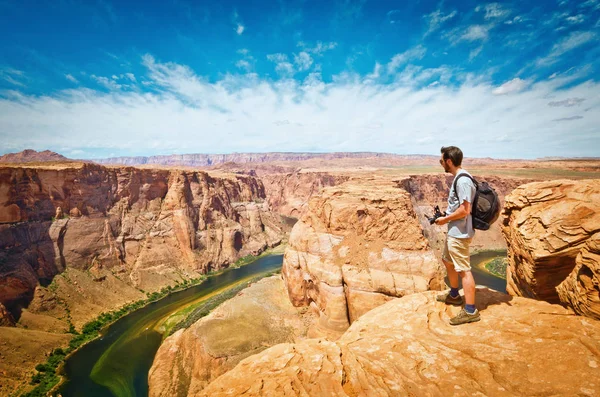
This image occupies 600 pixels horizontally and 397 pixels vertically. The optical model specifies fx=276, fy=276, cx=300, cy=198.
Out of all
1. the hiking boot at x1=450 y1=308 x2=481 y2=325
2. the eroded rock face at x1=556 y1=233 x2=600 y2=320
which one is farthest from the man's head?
the hiking boot at x1=450 y1=308 x2=481 y2=325

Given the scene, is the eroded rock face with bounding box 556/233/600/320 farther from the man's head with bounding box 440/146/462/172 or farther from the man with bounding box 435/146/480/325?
the man's head with bounding box 440/146/462/172

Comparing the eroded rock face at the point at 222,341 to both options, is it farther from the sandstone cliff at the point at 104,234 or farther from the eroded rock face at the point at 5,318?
the sandstone cliff at the point at 104,234

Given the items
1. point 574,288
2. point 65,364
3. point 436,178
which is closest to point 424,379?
point 574,288

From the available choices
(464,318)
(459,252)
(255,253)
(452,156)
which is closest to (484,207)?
(459,252)

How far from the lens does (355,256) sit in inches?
1305

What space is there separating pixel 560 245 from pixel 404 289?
23008mm

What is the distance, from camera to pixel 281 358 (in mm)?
7074

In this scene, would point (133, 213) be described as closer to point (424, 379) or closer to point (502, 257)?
point (424, 379)

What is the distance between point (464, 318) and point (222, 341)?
95.7 ft

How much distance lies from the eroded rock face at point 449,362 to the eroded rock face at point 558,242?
92 cm

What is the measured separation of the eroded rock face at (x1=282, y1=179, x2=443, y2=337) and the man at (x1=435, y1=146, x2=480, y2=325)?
76.6 feet

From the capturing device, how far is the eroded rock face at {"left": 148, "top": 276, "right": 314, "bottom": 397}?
28.9 meters

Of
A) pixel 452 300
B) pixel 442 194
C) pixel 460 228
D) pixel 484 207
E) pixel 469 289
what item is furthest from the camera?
pixel 442 194

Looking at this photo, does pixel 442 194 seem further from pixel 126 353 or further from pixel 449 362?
pixel 449 362
